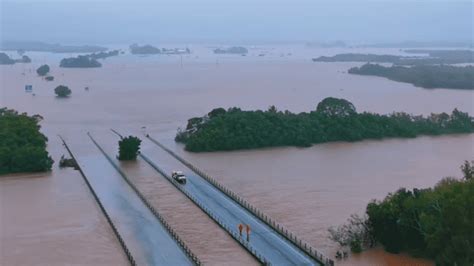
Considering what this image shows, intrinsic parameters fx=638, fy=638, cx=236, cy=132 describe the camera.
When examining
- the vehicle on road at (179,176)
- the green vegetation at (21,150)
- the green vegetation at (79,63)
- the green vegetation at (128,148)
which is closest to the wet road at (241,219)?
the vehicle on road at (179,176)

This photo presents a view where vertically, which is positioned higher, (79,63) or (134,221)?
(79,63)

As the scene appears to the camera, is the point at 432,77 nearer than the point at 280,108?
No

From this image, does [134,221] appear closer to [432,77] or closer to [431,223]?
[431,223]

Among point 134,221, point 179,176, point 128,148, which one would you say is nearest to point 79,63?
point 128,148

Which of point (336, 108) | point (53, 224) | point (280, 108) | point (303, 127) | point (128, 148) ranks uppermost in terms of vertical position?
point (336, 108)

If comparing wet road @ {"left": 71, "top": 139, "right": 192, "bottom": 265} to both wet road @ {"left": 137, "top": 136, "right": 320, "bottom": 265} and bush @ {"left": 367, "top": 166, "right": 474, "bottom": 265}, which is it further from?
bush @ {"left": 367, "top": 166, "right": 474, "bottom": 265}

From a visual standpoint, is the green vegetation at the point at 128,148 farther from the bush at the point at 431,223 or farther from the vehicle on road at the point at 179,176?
the bush at the point at 431,223

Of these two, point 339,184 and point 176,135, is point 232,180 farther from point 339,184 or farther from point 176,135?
point 176,135

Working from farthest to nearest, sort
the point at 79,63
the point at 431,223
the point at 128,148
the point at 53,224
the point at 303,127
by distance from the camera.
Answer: the point at 79,63, the point at 303,127, the point at 128,148, the point at 53,224, the point at 431,223
